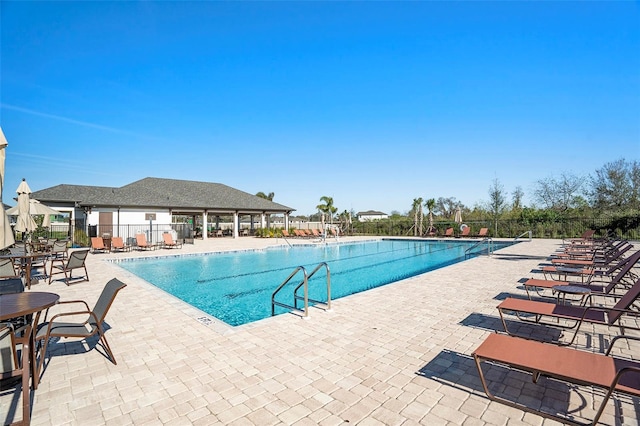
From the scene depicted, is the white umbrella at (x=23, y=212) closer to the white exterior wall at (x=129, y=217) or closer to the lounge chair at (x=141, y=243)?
the lounge chair at (x=141, y=243)

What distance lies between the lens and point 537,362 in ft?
8.06

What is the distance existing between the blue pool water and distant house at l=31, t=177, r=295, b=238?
9.62 meters

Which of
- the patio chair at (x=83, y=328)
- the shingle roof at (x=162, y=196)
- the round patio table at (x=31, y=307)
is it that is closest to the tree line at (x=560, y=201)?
the shingle roof at (x=162, y=196)

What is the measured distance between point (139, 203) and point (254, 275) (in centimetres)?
1591

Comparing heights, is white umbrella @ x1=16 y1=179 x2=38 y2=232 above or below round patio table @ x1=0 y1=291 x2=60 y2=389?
above

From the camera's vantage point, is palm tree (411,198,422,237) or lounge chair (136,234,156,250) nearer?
lounge chair (136,234,156,250)

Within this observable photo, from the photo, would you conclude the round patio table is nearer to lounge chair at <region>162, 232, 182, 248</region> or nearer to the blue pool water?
the blue pool water

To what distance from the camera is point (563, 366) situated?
7.82 feet

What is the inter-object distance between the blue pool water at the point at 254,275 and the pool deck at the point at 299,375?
7.86ft

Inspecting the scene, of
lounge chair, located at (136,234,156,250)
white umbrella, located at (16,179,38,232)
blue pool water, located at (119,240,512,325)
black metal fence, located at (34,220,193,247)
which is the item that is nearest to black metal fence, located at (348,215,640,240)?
blue pool water, located at (119,240,512,325)

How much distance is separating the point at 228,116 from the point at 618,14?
2020cm

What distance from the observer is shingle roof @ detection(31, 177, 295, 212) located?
878 inches

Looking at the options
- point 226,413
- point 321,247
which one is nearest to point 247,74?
point 321,247

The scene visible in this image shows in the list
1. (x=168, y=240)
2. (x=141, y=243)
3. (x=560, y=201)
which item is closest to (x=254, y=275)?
(x=168, y=240)
